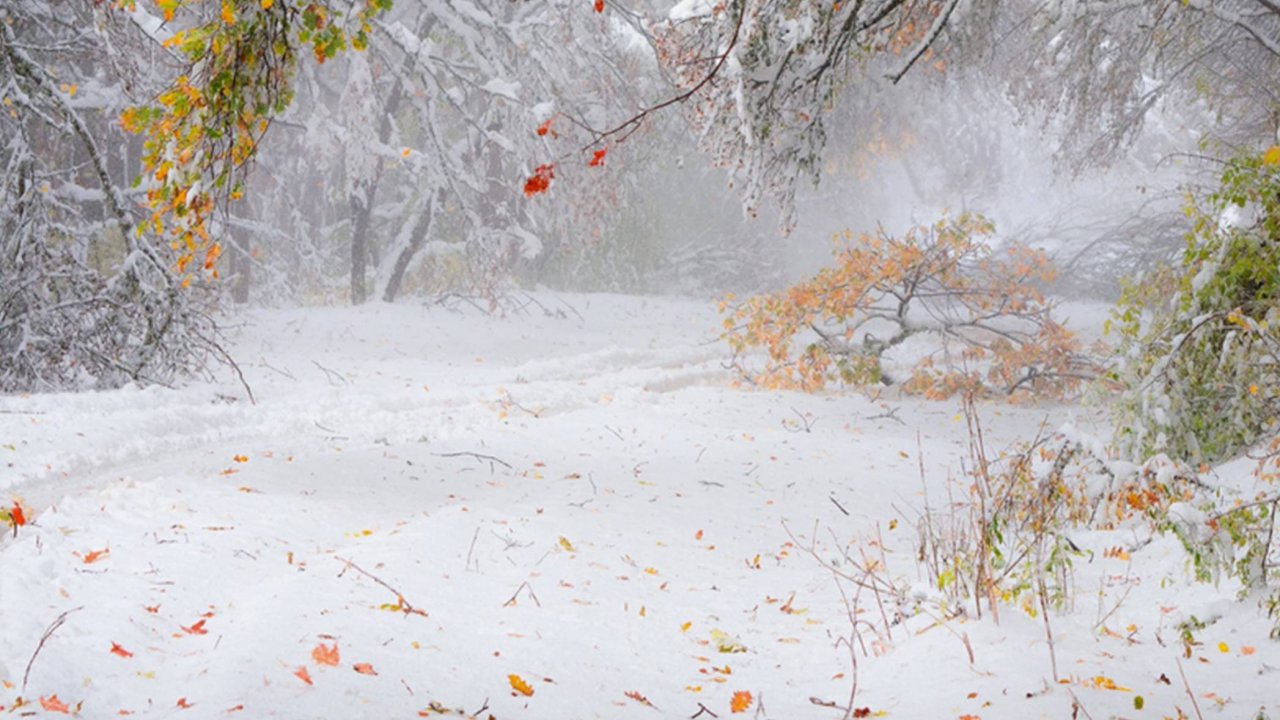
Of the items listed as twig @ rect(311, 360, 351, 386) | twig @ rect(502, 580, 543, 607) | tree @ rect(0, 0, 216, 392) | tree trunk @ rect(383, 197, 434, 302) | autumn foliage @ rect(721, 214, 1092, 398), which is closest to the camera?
twig @ rect(502, 580, 543, 607)

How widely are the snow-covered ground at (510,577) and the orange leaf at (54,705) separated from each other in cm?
3

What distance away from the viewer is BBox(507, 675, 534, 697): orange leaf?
2.95 meters

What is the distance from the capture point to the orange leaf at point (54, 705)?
2555 millimetres

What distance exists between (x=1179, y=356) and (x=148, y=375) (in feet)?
27.2

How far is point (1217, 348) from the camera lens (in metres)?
4.62

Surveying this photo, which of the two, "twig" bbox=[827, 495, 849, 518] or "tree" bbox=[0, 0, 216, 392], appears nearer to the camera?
"twig" bbox=[827, 495, 849, 518]

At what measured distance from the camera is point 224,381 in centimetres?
1009

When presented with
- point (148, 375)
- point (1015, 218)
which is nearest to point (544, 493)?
point (148, 375)

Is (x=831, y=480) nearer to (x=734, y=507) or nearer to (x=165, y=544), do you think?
(x=734, y=507)

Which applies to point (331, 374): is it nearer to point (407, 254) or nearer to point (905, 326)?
point (905, 326)

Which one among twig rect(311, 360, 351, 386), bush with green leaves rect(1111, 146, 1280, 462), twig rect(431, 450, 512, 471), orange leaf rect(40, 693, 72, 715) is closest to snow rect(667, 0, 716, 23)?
bush with green leaves rect(1111, 146, 1280, 462)

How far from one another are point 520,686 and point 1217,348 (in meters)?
3.85

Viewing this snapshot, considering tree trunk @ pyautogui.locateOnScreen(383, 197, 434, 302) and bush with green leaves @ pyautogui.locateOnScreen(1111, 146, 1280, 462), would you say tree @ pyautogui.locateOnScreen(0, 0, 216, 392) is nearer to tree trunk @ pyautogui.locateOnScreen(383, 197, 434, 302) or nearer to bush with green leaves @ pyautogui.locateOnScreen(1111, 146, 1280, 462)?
bush with green leaves @ pyautogui.locateOnScreen(1111, 146, 1280, 462)

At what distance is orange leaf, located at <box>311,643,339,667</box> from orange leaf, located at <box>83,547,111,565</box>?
153 cm
